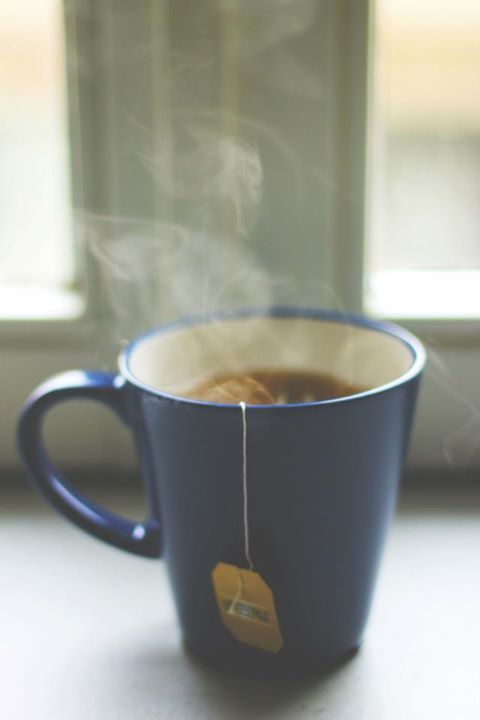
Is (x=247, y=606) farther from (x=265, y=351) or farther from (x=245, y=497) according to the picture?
(x=265, y=351)

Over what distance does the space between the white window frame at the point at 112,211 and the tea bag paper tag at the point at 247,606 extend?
0.23m

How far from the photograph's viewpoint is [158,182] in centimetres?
63

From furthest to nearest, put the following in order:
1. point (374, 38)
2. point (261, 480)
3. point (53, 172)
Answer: point (53, 172)
point (374, 38)
point (261, 480)

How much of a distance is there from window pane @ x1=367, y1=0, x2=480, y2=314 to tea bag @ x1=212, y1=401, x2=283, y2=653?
278 mm

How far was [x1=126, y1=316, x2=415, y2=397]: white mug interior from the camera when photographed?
0.53 m

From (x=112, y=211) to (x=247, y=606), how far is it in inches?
12.0

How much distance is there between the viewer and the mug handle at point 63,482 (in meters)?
0.50

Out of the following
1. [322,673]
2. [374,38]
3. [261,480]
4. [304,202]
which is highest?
[374,38]

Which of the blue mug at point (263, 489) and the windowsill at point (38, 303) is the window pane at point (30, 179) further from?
the blue mug at point (263, 489)

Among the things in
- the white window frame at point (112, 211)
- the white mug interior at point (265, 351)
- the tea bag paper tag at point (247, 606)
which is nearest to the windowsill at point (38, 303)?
the white window frame at point (112, 211)

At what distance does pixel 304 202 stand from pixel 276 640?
1.01 ft

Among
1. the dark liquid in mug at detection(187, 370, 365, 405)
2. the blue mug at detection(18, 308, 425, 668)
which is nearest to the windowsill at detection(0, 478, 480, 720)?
the blue mug at detection(18, 308, 425, 668)

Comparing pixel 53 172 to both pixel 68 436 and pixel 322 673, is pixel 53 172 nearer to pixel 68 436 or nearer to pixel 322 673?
pixel 68 436

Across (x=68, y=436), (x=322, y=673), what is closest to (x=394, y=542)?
(x=322, y=673)
